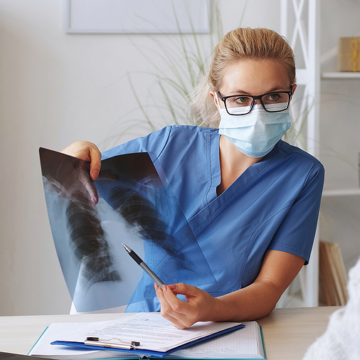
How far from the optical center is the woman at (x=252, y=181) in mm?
956

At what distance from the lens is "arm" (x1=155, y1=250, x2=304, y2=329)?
688mm

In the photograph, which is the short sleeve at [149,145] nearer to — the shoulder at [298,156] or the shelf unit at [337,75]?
the shoulder at [298,156]

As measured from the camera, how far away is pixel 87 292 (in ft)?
2.93

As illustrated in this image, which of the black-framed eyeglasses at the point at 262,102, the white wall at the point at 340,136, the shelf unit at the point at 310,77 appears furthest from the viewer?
the white wall at the point at 340,136

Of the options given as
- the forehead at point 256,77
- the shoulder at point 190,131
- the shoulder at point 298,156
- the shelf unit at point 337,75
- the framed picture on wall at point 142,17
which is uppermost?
the framed picture on wall at point 142,17

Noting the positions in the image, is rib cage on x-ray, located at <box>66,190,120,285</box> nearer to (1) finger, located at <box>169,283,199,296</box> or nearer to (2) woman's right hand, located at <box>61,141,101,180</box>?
(2) woman's right hand, located at <box>61,141,101,180</box>

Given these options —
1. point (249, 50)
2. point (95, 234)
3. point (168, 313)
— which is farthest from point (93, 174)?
point (249, 50)

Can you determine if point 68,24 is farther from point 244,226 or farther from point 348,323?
point 348,323

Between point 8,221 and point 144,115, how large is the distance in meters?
0.81

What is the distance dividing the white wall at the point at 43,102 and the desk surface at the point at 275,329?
1112 millimetres

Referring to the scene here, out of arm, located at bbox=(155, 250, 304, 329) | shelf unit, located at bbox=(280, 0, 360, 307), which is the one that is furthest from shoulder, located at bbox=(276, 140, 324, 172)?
shelf unit, located at bbox=(280, 0, 360, 307)

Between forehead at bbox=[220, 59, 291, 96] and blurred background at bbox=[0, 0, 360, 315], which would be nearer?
forehead at bbox=[220, 59, 291, 96]

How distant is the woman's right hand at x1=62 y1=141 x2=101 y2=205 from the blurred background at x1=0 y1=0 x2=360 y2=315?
89 cm

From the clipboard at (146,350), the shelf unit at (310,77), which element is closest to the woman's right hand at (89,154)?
the clipboard at (146,350)
